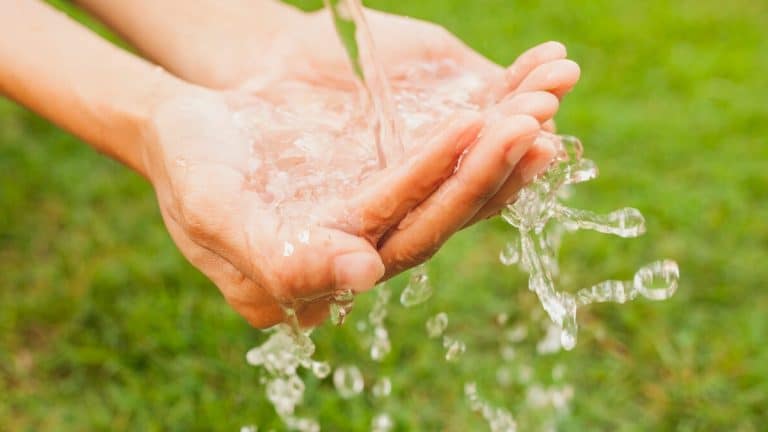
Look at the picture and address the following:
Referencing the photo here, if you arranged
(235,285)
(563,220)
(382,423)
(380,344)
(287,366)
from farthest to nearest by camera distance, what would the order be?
(380,344), (382,423), (287,366), (563,220), (235,285)

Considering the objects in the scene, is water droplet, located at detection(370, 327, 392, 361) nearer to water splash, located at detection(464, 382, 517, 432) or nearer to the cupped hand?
water splash, located at detection(464, 382, 517, 432)

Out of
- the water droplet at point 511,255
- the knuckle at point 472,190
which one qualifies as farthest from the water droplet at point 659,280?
the knuckle at point 472,190

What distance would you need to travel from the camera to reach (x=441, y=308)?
2.36m

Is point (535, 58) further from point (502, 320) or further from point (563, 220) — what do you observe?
point (502, 320)

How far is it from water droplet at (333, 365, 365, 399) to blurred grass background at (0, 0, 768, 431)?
0.09 feet

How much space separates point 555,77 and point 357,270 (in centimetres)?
48

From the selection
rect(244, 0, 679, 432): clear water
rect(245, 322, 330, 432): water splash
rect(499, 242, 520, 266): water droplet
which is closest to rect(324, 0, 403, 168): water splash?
rect(244, 0, 679, 432): clear water

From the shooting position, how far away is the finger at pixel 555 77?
1453 mm

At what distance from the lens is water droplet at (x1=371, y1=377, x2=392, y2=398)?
81.2 inches

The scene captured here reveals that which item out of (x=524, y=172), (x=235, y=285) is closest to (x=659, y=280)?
(x=524, y=172)

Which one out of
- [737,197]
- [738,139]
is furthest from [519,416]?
[738,139]

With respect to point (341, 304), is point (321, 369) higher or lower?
lower

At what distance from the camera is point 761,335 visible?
88.0 inches

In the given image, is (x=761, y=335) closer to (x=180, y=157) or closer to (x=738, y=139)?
(x=738, y=139)
